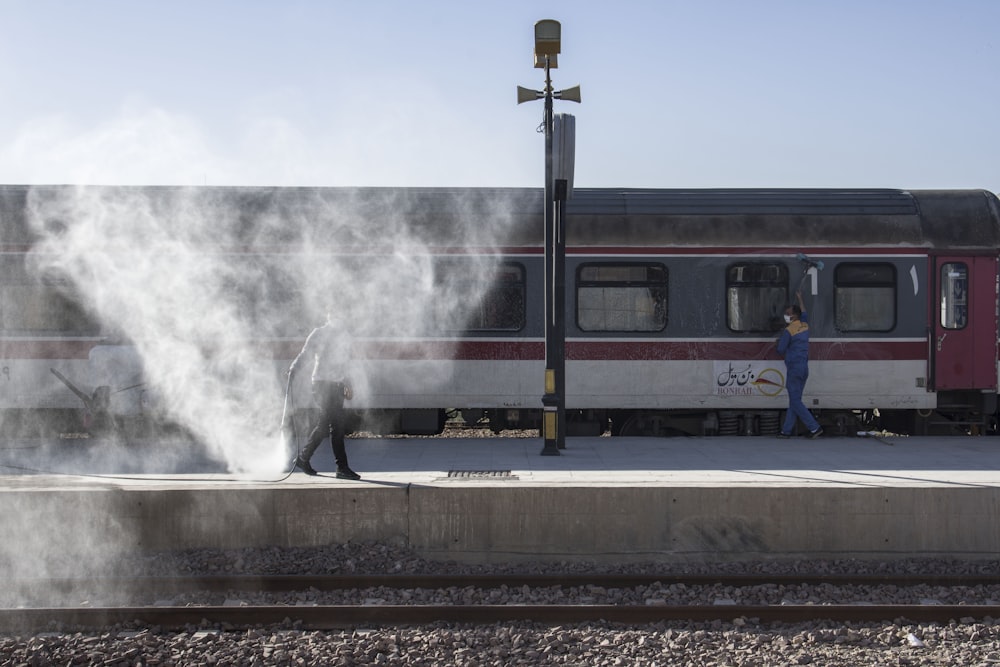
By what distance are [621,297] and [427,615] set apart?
266 inches

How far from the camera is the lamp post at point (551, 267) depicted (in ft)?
Result: 34.0

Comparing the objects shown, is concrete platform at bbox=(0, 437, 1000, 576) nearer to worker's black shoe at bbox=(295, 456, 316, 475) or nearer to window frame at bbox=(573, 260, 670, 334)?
worker's black shoe at bbox=(295, 456, 316, 475)

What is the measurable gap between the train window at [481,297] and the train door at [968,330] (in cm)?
579

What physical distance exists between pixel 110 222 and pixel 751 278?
8.74 metres

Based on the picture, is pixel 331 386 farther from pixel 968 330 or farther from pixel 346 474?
pixel 968 330

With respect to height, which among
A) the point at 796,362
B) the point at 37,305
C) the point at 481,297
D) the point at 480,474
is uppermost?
the point at 481,297

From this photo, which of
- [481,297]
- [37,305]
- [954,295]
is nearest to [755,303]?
[954,295]

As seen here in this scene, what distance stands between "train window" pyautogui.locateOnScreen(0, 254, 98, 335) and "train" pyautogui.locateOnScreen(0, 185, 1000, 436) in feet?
0.09

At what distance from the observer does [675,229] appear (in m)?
12.3

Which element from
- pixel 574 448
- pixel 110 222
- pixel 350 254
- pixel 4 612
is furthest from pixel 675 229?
pixel 4 612

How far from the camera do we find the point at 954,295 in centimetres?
1241

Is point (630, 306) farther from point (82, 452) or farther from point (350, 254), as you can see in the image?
point (82, 452)

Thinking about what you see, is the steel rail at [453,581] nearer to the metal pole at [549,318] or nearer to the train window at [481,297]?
the metal pole at [549,318]

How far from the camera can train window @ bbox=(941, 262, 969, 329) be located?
12367mm
